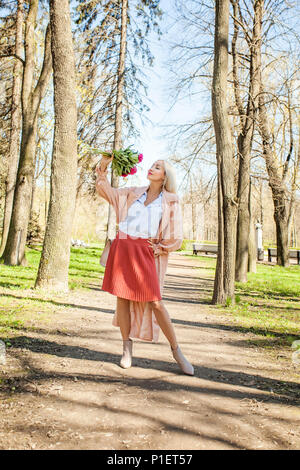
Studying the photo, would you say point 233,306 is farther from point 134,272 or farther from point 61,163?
point 134,272

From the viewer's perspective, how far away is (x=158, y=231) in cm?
390

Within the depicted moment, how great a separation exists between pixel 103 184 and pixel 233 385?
2.19 m

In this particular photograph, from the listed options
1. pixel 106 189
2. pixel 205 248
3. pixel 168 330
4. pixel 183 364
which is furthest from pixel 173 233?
pixel 205 248

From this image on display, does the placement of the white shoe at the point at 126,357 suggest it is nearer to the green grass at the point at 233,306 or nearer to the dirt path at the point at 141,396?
the dirt path at the point at 141,396

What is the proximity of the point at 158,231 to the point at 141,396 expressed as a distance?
146cm

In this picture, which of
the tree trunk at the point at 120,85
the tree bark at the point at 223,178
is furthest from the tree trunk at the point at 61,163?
the tree trunk at the point at 120,85

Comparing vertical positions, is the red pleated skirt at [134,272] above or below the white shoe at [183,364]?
above

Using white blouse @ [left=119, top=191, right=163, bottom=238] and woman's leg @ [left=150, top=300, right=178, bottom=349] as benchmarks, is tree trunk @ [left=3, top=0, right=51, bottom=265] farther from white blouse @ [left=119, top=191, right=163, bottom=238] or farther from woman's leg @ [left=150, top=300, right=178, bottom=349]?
woman's leg @ [left=150, top=300, right=178, bottom=349]

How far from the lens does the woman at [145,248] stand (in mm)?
3820

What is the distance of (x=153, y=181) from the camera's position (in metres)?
3.99

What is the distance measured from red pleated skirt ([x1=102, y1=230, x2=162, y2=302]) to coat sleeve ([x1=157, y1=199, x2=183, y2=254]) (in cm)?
15

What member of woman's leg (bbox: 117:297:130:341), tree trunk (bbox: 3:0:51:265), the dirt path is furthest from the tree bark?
tree trunk (bbox: 3:0:51:265)

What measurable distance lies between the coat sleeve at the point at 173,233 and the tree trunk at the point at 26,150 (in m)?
8.88

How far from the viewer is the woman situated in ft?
12.5
